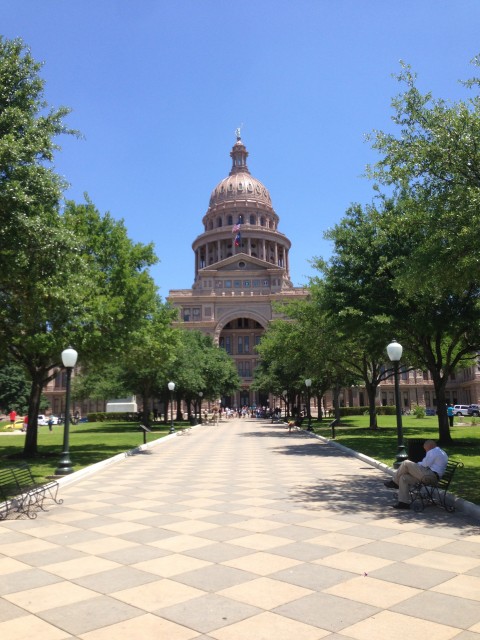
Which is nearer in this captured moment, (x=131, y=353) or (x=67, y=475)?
(x=67, y=475)

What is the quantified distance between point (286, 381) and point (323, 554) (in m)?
45.1

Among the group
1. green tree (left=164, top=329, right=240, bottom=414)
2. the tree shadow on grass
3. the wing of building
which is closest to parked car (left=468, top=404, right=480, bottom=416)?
green tree (left=164, top=329, right=240, bottom=414)

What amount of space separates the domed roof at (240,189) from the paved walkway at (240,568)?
118665mm

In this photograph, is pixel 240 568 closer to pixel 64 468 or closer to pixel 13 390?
pixel 64 468

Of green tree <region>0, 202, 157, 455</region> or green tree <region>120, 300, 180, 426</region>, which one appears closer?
green tree <region>0, 202, 157, 455</region>

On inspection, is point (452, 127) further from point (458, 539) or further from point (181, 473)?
point (181, 473)

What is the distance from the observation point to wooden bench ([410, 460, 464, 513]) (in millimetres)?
9914

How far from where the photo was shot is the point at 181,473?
51.2 ft

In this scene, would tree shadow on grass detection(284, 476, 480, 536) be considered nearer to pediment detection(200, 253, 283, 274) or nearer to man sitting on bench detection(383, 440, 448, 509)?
man sitting on bench detection(383, 440, 448, 509)

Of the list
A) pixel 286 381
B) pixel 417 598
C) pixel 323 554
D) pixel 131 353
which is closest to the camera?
pixel 417 598

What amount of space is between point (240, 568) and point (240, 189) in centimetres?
12526

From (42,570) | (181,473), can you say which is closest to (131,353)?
(181,473)

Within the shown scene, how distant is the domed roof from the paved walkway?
11867 centimetres

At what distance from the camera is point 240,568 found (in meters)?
6.31
